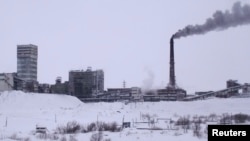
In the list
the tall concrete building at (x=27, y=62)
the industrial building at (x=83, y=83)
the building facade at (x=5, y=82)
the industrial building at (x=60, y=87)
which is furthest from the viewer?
the tall concrete building at (x=27, y=62)

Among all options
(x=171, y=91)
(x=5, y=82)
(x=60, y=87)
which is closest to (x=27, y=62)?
(x=60, y=87)

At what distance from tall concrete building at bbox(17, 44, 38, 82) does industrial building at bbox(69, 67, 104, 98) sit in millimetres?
15074

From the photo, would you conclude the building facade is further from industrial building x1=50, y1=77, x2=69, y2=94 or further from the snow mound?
industrial building x1=50, y1=77, x2=69, y2=94

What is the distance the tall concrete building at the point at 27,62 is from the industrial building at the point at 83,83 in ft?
49.5

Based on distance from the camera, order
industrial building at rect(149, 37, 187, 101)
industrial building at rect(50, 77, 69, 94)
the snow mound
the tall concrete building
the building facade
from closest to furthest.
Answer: the snow mound
the building facade
industrial building at rect(149, 37, 187, 101)
industrial building at rect(50, 77, 69, 94)
the tall concrete building

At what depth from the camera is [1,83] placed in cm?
8019

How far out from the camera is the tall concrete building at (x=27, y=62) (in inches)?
5325

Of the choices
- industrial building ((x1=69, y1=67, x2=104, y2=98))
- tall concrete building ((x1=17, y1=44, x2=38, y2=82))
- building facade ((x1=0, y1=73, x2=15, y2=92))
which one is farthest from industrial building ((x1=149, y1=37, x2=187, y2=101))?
tall concrete building ((x1=17, y1=44, x2=38, y2=82))

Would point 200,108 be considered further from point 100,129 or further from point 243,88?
point 100,129

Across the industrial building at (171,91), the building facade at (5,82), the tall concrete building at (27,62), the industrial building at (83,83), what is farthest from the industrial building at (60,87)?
the building facade at (5,82)

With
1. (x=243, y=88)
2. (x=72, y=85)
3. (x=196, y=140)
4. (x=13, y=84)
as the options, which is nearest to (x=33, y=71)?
(x=72, y=85)

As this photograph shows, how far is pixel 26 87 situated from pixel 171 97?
37041 mm

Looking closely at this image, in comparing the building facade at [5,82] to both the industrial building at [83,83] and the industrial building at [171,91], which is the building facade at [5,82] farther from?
the industrial building at [83,83]

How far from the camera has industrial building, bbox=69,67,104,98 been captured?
124438 mm
